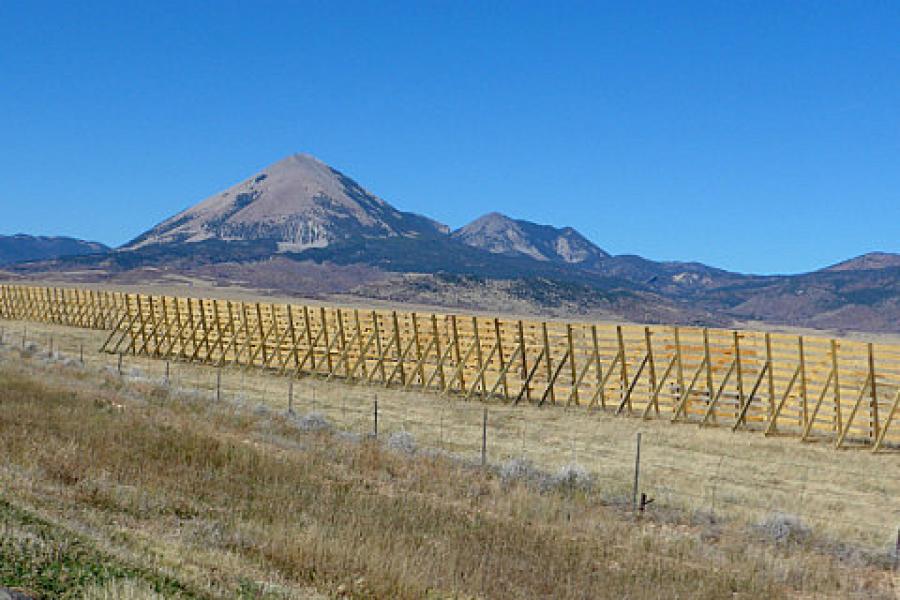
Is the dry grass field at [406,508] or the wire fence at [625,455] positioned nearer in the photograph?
the dry grass field at [406,508]

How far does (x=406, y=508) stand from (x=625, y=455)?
346 inches

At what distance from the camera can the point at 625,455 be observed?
19984 millimetres

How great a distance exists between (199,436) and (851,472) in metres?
13.4

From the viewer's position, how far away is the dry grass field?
30.0 ft

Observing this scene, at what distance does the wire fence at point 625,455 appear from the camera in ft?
50.2

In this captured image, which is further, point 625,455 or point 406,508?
point 625,455

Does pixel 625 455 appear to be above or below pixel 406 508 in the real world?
below

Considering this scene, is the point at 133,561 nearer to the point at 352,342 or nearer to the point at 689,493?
the point at 689,493

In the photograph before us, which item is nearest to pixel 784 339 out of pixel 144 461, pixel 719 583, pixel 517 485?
pixel 517 485

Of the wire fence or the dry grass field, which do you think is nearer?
the dry grass field

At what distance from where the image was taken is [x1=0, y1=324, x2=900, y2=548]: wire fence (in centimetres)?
1530

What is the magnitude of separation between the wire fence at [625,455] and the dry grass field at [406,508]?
3.7 inches

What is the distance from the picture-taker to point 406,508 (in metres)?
12.5

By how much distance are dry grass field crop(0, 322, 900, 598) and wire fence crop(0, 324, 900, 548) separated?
0.09 metres
